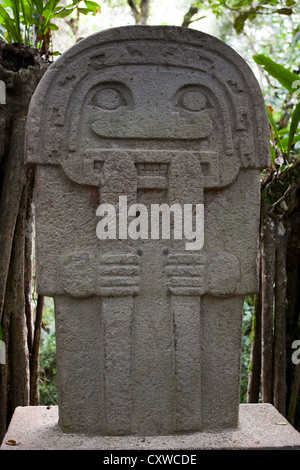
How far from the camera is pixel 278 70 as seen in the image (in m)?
3.88

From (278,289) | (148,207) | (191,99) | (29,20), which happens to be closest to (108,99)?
(191,99)

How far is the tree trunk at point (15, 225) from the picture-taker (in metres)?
3.64

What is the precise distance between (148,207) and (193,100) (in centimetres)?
60

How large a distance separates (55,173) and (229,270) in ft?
3.33

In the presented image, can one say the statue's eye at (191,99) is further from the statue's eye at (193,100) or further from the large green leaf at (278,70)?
the large green leaf at (278,70)

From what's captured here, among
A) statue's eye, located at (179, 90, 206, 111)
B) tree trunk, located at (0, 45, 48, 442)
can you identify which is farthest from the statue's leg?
tree trunk, located at (0, 45, 48, 442)

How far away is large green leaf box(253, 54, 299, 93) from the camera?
12.6ft

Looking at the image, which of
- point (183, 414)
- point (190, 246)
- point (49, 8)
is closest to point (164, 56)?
point (190, 246)

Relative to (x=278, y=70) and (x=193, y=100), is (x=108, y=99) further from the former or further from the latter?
(x=278, y=70)

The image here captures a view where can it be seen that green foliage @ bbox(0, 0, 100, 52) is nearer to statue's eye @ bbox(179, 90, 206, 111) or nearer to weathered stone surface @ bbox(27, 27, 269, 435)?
weathered stone surface @ bbox(27, 27, 269, 435)

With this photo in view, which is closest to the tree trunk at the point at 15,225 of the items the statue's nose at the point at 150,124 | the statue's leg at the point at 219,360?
the statue's nose at the point at 150,124

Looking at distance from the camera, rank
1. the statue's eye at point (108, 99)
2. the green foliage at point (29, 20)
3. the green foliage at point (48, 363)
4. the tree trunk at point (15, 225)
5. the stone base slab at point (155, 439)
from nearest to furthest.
Answer: the stone base slab at point (155, 439)
the statue's eye at point (108, 99)
the tree trunk at point (15, 225)
the green foliage at point (29, 20)
the green foliage at point (48, 363)

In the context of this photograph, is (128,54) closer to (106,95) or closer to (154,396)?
(106,95)

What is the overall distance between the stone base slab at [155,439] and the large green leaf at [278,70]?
222cm
